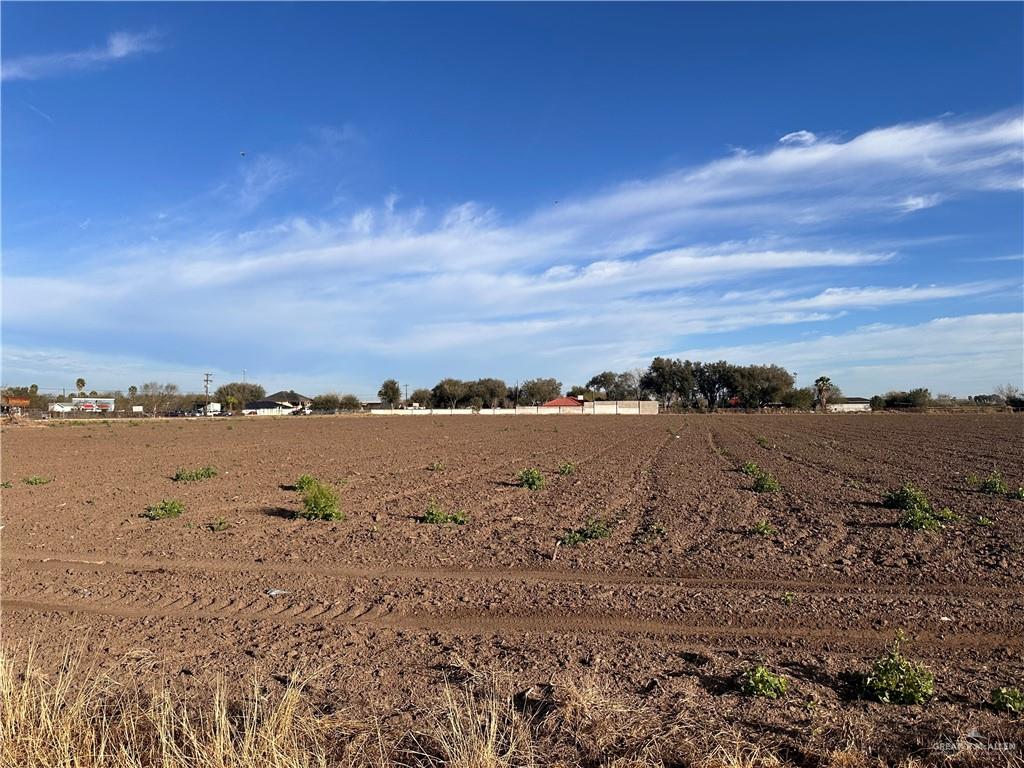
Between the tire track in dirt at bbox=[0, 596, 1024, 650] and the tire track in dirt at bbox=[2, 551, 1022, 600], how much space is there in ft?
3.93

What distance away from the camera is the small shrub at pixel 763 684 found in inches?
174

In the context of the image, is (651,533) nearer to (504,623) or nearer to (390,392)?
(504,623)

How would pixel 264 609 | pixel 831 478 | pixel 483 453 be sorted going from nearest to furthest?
pixel 264 609 < pixel 831 478 < pixel 483 453

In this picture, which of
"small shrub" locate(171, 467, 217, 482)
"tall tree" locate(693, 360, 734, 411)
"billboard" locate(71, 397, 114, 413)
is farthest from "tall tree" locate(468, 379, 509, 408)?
"small shrub" locate(171, 467, 217, 482)

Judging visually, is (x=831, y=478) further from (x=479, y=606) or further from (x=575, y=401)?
(x=575, y=401)

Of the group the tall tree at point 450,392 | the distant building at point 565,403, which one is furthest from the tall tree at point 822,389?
the tall tree at point 450,392

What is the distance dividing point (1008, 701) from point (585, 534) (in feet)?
20.3

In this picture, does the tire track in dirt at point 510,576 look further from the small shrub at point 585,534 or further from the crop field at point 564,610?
the small shrub at point 585,534

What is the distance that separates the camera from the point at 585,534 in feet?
32.9

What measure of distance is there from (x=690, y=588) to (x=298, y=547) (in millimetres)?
5785

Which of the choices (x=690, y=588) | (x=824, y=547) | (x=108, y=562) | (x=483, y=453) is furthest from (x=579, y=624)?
(x=483, y=453)

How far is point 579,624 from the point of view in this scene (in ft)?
20.5

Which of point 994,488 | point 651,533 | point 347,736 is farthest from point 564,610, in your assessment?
point 994,488

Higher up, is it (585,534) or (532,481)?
(532,481)
